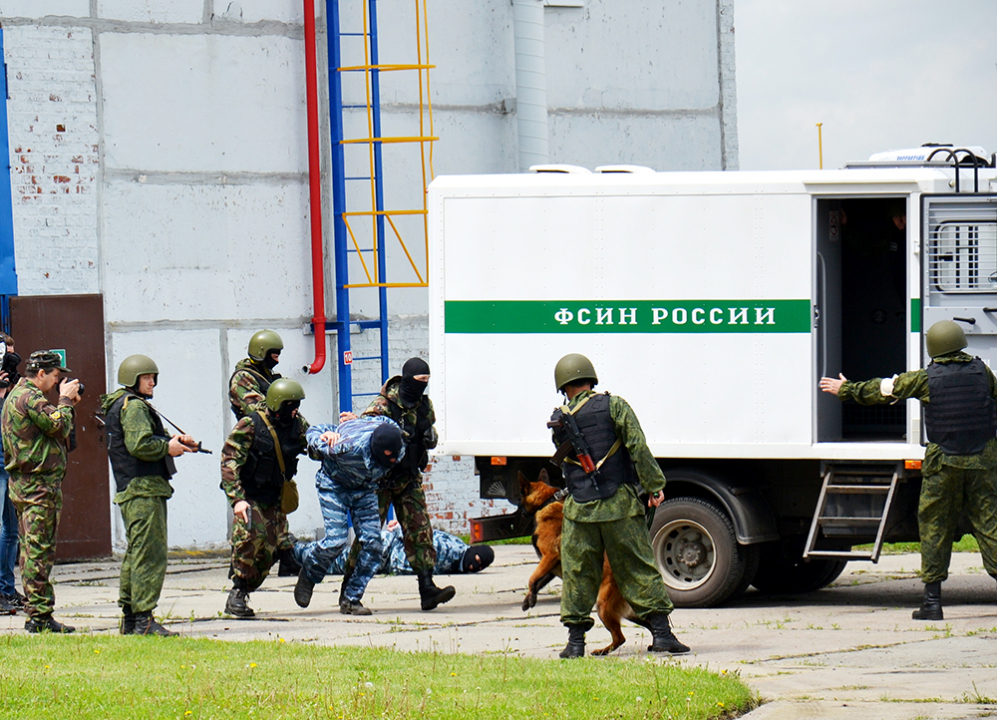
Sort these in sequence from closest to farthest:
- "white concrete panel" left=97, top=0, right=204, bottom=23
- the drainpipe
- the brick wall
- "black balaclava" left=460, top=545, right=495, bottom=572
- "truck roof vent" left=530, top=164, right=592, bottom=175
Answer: "truck roof vent" left=530, top=164, right=592, bottom=175 < "black balaclava" left=460, top=545, right=495, bottom=572 < the brick wall < "white concrete panel" left=97, top=0, right=204, bottom=23 < the drainpipe

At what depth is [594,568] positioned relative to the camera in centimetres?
891

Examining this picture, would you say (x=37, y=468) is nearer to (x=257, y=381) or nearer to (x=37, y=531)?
(x=37, y=531)

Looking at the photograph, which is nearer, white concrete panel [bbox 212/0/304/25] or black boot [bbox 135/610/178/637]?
black boot [bbox 135/610/178/637]

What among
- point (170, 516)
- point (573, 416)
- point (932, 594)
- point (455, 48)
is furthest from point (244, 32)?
point (932, 594)

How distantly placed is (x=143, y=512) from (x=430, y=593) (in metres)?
2.58

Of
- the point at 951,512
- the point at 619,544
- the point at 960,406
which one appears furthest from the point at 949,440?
the point at 619,544

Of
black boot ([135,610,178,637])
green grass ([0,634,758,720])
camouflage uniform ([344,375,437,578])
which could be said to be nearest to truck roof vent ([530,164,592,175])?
camouflage uniform ([344,375,437,578])

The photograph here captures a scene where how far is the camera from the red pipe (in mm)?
15539

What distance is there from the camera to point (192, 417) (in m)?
15.3

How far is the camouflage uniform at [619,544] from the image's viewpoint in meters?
8.82

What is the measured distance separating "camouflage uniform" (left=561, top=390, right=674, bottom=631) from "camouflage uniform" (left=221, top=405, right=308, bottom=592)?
2881 mm

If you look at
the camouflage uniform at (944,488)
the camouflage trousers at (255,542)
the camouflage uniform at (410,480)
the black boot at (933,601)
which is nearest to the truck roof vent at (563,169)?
the camouflage uniform at (410,480)

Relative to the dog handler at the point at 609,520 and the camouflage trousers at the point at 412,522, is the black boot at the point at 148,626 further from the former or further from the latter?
the dog handler at the point at 609,520

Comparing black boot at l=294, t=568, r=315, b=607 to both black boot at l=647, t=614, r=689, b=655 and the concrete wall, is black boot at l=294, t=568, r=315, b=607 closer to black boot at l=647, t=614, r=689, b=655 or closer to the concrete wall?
black boot at l=647, t=614, r=689, b=655
